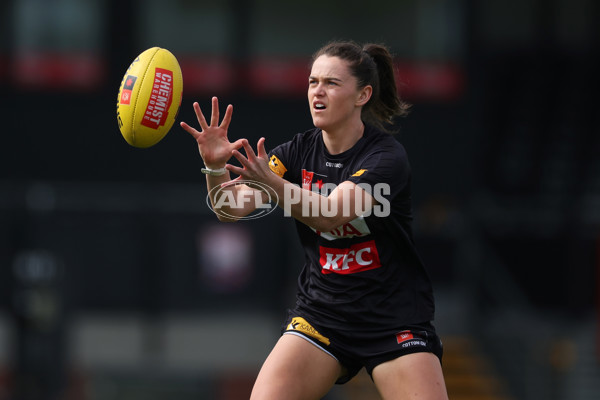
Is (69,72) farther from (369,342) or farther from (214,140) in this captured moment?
(369,342)

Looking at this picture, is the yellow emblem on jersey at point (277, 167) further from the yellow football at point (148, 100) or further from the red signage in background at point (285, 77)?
the red signage in background at point (285, 77)

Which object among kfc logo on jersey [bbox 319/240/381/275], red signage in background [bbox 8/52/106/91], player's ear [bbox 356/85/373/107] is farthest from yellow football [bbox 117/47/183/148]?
red signage in background [bbox 8/52/106/91]

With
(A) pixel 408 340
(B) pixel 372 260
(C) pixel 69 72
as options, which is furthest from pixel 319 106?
(C) pixel 69 72

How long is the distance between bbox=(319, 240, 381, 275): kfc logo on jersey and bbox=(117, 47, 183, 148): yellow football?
115cm

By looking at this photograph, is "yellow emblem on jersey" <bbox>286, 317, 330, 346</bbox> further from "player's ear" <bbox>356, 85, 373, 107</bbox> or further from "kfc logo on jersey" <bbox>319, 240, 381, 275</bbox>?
"player's ear" <bbox>356, 85, 373, 107</bbox>

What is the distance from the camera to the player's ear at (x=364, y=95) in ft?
17.2

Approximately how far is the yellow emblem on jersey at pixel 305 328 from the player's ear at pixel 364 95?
1.18 metres

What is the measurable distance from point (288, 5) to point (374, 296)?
12320 mm

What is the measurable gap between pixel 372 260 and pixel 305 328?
0.49m

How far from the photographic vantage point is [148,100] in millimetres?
5371

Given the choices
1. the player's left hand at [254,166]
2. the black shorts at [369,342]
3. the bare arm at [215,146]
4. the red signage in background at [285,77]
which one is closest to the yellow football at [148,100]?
the bare arm at [215,146]

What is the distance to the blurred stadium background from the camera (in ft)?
45.3

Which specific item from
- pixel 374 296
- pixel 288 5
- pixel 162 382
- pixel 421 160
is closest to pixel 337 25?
pixel 288 5

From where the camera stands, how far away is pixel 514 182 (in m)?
16.9
